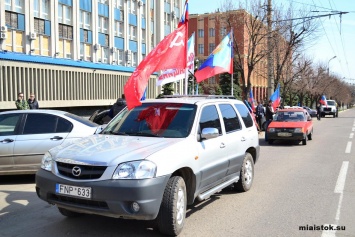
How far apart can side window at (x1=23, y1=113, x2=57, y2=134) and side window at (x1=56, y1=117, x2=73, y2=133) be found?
3.1 inches

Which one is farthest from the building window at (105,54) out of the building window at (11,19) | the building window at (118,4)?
the building window at (11,19)

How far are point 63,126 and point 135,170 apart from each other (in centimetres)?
410

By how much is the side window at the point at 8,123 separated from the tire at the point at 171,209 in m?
4.44

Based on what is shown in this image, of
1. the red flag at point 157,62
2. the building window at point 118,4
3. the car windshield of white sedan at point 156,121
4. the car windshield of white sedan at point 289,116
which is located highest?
the building window at point 118,4

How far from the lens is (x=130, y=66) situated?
3959cm

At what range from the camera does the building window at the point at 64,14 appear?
3085 centimetres

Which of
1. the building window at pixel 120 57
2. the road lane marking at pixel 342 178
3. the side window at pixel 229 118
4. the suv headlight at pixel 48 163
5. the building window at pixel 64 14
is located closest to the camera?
the suv headlight at pixel 48 163

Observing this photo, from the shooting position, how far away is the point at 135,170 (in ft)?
14.2

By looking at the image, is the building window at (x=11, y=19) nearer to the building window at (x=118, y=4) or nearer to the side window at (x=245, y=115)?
the building window at (x=118, y=4)

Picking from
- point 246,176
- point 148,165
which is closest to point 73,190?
point 148,165

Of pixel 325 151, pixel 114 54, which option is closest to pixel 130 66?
pixel 114 54

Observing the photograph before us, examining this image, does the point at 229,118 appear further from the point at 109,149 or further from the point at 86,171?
the point at 86,171

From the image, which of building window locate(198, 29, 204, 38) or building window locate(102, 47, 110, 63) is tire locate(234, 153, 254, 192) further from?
building window locate(198, 29, 204, 38)

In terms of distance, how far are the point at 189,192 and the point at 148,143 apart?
909 mm
